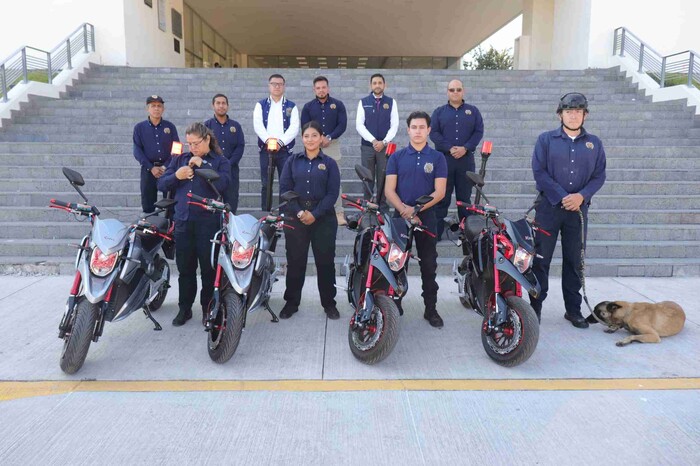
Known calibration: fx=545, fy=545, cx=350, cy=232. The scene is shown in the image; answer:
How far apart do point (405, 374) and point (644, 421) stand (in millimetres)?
1434

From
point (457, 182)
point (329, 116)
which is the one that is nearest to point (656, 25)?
point (457, 182)

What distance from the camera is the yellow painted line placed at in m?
3.45

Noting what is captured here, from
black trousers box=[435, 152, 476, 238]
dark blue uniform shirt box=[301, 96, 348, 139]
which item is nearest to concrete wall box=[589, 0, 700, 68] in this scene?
black trousers box=[435, 152, 476, 238]

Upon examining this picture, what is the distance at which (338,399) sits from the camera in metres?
3.32

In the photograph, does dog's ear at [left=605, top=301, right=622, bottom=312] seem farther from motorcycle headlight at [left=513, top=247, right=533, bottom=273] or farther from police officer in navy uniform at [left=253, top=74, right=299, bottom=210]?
police officer in navy uniform at [left=253, top=74, right=299, bottom=210]

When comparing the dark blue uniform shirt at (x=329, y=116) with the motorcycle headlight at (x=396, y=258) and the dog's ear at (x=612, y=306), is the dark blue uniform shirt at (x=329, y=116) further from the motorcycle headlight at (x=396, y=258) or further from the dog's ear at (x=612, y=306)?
the dog's ear at (x=612, y=306)

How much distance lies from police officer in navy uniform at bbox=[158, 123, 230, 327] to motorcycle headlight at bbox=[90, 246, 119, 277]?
2.89ft

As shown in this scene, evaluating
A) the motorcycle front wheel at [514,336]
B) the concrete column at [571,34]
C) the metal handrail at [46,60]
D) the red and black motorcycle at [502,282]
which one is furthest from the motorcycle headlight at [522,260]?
the concrete column at [571,34]

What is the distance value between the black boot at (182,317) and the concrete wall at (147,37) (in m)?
12.2

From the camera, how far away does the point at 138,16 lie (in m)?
15.8

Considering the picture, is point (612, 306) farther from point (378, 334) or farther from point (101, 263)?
point (101, 263)

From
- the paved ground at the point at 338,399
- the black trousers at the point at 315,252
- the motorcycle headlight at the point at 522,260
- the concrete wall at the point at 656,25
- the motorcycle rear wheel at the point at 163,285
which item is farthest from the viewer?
the concrete wall at the point at 656,25

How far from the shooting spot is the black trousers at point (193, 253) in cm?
449

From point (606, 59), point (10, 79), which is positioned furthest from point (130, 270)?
point (606, 59)
